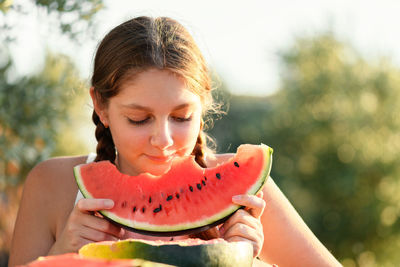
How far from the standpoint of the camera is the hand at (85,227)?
6.56 feet

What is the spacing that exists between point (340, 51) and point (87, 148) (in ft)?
23.5

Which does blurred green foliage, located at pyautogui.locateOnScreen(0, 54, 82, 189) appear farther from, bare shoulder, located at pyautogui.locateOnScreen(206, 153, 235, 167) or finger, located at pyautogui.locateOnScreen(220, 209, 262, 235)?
finger, located at pyautogui.locateOnScreen(220, 209, 262, 235)

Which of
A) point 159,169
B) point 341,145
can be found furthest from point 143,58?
point 341,145

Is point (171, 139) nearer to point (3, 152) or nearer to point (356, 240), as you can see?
point (3, 152)

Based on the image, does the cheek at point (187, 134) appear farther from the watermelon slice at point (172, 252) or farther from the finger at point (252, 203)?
the watermelon slice at point (172, 252)

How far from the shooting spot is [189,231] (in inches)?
85.7

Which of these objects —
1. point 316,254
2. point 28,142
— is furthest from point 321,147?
point 316,254

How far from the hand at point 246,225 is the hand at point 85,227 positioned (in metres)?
0.47

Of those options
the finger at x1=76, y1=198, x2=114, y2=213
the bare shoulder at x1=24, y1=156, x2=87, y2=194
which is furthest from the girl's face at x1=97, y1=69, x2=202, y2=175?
the bare shoulder at x1=24, y1=156, x2=87, y2=194

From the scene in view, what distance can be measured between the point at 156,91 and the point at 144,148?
265mm

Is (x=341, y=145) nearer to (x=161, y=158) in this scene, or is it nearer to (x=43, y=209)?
(x=43, y=209)

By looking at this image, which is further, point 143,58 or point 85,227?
point 143,58

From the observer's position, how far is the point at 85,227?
2023 millimetres

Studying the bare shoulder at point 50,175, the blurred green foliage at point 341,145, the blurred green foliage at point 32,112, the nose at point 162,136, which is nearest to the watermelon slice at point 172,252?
the nose at point 162,136
